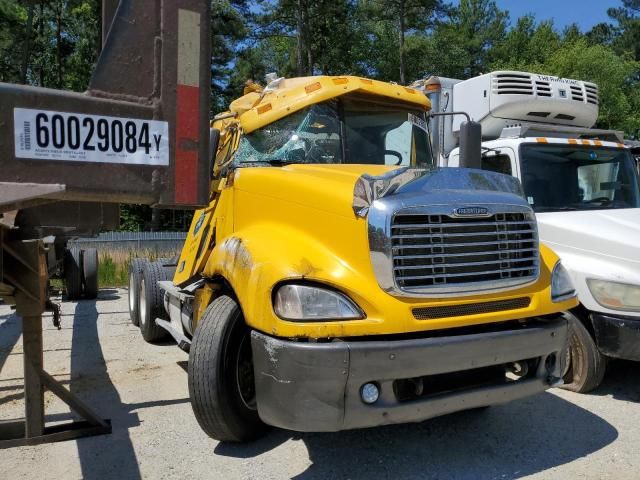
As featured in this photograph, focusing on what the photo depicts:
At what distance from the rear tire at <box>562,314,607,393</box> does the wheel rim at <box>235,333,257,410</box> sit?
8.88ft

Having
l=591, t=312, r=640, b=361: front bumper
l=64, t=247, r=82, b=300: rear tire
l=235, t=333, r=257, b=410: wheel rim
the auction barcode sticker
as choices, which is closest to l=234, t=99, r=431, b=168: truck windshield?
l=235, t=333, r=257, b=410: wheel rim

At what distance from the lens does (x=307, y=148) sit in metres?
4.53

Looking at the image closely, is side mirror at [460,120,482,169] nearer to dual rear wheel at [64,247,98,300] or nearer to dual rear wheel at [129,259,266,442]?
dual rear wheel at [129,259,266,442]

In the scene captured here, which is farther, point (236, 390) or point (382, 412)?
point (236, 390)

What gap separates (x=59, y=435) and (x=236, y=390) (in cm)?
119

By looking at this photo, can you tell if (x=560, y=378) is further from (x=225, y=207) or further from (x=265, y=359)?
(x=225, y=207)

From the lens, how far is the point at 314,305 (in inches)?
121

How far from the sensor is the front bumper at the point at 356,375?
300 cm

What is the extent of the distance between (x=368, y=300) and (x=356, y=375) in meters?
0.39

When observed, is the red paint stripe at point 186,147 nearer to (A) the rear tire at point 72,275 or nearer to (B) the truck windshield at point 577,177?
(B) the truck windshield at point 577,177

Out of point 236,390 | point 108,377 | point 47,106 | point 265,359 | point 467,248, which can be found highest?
point 47,106

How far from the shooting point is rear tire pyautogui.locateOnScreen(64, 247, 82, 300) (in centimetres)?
1099

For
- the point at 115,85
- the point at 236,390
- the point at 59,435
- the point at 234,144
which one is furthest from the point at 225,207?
the point at 115,85

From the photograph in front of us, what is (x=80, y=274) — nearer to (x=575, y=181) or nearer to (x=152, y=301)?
(x=152, y=301)
